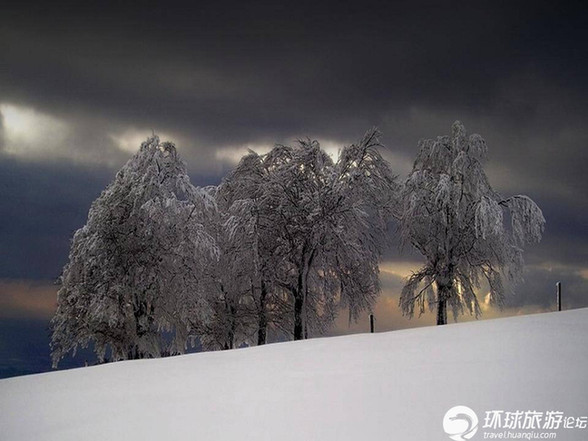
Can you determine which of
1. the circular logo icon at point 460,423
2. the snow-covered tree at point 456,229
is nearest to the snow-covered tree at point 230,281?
Answer: the snow-covered tree at point 456,229

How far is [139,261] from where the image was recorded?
22.0 meters

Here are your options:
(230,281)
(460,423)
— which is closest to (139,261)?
(230,281)

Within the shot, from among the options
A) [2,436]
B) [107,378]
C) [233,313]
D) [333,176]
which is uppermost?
[333,176]

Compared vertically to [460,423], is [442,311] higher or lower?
higher

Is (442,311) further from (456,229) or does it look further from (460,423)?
(460,423)

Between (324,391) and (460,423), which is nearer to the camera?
(460,423)

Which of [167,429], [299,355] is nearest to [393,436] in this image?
[167,429]

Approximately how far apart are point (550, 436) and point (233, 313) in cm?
2211

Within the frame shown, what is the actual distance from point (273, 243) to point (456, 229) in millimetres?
7566

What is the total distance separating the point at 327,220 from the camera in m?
23.3

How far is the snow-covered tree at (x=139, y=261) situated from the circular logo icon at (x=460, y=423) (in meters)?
16.6

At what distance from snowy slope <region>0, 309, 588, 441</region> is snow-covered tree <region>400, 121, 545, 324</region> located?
48.4 feet

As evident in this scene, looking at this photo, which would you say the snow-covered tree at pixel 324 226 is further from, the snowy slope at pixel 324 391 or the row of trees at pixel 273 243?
the snowy slope at pixel 324 391

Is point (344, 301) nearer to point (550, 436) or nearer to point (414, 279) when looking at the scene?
point (414, 279)
